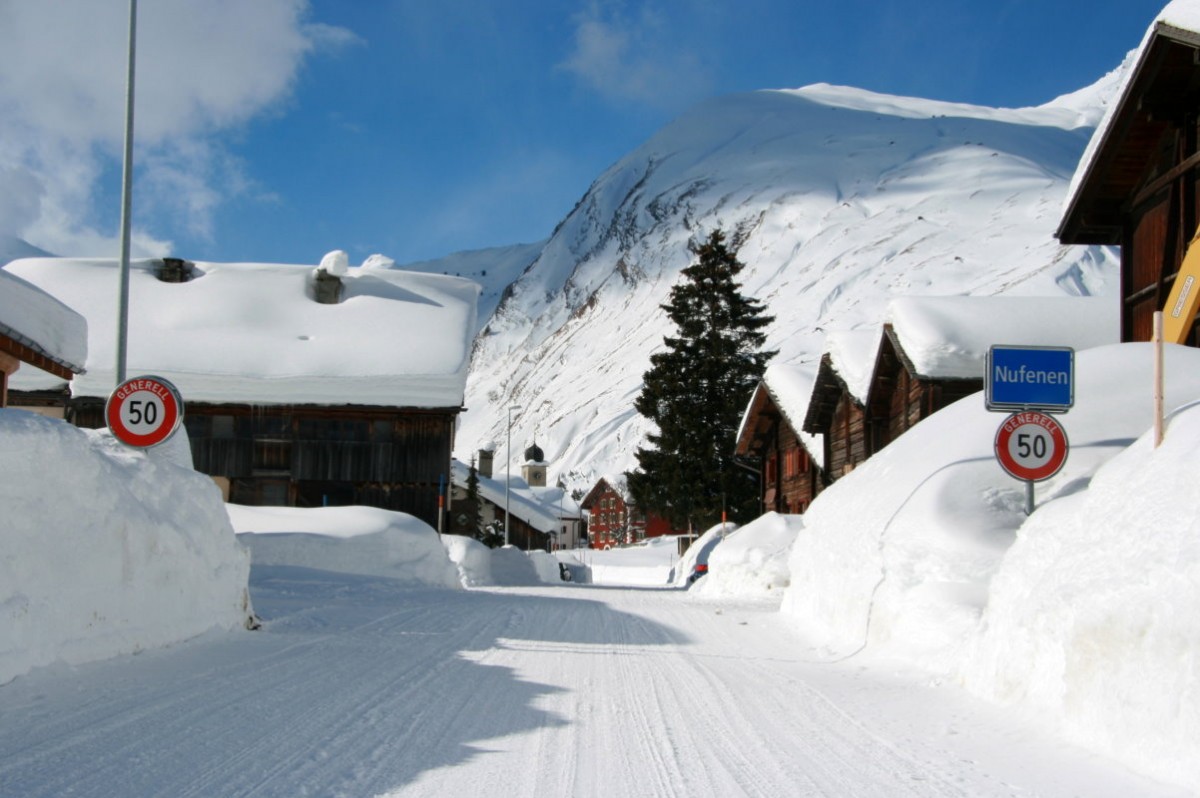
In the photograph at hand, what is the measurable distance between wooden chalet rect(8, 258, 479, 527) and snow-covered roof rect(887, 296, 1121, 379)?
20933 mm

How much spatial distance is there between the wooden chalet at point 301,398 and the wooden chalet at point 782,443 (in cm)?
1105

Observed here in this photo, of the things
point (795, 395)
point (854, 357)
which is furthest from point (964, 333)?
point (795, 395)

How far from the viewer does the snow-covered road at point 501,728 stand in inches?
217

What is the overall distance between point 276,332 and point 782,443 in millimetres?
19888

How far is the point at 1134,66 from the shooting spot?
15422 mm

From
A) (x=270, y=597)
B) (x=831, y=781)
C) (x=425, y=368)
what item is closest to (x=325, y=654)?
(x=831, y=781)

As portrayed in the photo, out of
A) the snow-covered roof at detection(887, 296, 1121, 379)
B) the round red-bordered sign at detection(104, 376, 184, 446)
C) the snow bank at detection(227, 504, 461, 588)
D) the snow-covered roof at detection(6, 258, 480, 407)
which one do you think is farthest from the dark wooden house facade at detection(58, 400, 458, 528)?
the round red-bordered sign at detection(104, 376, 184, 446)

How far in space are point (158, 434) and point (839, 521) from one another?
8.22m

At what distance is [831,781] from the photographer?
573 centimetres

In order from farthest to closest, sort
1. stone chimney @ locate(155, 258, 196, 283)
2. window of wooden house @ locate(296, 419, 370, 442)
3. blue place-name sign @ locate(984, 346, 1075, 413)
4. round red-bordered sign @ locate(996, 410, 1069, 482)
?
stone chimney @ locate(155, 258, 196, 283)
window of wooden house @ locate(296, 419, 370, 442)
blue place-name sign @ locate(984, 346, 1075, 413)
round red-bordered sign @ locate(996, 410, 1069, 482)

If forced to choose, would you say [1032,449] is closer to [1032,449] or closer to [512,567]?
[1032,449]

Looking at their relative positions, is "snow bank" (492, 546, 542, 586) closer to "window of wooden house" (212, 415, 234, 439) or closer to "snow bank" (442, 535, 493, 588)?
"snow bank" (442, 535, 493, 588)

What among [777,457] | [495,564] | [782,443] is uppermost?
[782,443]

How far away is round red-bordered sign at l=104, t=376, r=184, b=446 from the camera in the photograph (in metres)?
10.6
